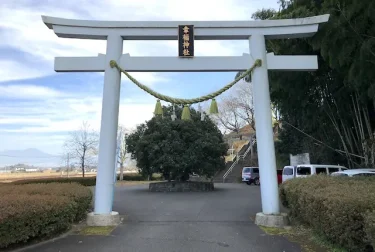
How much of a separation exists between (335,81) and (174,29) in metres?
8.54

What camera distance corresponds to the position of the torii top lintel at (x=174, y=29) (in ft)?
28.3

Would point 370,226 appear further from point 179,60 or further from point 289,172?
point 289,172

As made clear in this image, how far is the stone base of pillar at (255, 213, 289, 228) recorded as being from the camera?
26.3 feet

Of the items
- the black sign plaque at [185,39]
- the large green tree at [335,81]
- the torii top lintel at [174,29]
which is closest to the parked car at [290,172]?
the large green tree at [335,81]

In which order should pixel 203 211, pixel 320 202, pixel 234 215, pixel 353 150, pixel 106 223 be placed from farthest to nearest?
pixel 353 150, pixel 203 211, pixel 234 215, pixel 106 223, pixel 320 202

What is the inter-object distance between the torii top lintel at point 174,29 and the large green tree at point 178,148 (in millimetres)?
12336

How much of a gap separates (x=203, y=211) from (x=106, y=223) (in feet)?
11.9

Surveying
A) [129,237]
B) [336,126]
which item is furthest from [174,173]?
[129,237]

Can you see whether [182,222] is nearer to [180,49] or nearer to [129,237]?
[129,237]

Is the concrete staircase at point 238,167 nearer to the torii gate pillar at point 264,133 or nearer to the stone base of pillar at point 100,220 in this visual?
the torii gate pillar at point 264,133

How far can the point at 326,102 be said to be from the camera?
16.5 m

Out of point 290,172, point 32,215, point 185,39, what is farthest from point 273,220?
point 290,172

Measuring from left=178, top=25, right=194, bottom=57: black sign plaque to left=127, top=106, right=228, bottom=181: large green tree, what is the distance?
1229 cm

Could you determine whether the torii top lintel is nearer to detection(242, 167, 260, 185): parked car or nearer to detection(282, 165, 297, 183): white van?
detection(282, 165, 297, 183): white van
